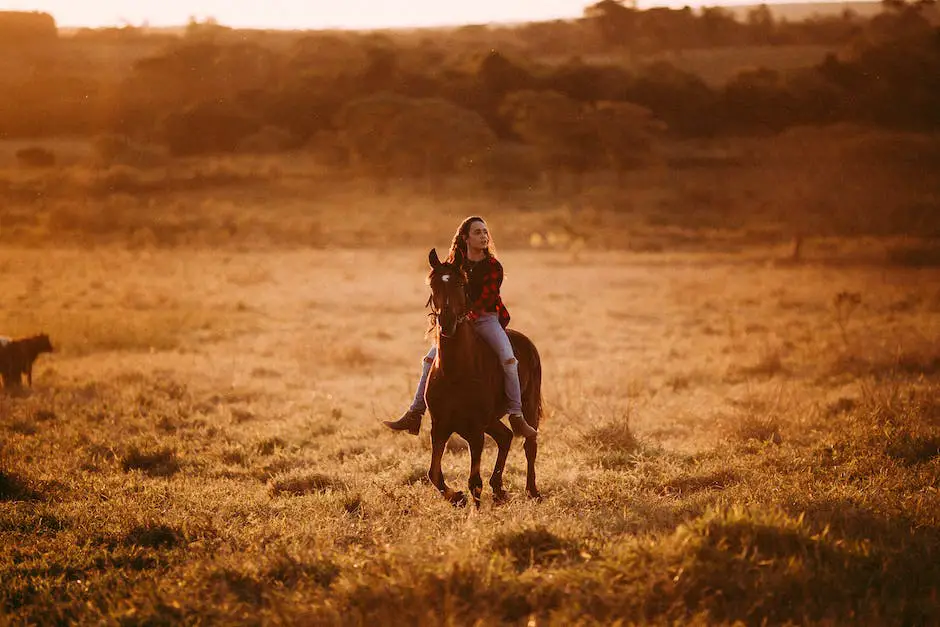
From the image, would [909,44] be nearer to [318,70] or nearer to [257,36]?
[318,70]

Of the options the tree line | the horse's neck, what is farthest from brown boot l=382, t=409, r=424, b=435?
the tree line

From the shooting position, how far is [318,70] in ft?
186

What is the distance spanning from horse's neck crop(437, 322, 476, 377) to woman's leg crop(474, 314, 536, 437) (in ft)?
1.41

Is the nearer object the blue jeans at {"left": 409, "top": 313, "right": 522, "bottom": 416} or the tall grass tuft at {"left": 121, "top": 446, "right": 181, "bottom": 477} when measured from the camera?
the blue jeans at {"left": 409, "top": 313, "right": 522, "bottom": 416}

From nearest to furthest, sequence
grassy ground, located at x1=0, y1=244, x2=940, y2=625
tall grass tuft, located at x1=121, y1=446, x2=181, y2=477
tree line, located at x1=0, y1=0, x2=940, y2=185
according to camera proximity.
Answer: grassy ground, located at x1=0, y1=244, x2=940, y2=625
tall grass tuft, located at x1=121, y1=446, x2=181, y2=477
tree line, located at x1=0, y1=0, x2=940, y2=185

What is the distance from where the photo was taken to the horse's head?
5805mm

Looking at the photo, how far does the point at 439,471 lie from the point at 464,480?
42.6 inches

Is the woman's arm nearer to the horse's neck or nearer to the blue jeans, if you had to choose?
the blue jeans

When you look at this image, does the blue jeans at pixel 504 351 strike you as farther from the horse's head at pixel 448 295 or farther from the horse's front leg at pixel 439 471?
the horse's head at pixel 448 295

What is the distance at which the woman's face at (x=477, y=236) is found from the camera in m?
6.38

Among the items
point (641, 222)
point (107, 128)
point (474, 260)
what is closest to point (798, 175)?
point (641, 222)

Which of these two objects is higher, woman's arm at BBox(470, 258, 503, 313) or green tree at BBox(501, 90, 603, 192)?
green tree at BBox(501, 90, 603, 192)

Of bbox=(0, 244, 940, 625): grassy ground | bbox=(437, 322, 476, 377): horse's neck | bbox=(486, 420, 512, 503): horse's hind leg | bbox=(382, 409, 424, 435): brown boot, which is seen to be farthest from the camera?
bbox=(382, 409, 424, 435): brown boot

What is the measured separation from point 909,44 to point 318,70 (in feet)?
136
